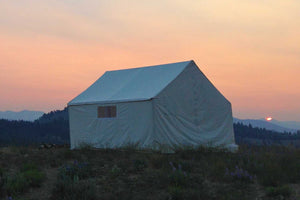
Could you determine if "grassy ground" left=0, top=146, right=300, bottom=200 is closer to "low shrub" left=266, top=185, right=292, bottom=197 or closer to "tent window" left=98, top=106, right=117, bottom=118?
"low shrub" left=266, top=185, right=292, bottom=197

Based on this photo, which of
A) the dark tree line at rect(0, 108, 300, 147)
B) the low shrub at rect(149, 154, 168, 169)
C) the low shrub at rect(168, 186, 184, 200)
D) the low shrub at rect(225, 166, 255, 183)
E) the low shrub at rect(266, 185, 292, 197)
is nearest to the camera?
the low shrub at rect(168, 186, 184, 200)

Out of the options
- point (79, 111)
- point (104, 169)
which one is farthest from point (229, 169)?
point (79, 111)

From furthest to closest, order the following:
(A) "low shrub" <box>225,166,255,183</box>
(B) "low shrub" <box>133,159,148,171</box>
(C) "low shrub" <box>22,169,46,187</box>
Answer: (B) "low shrub" <box>133,159,148,171</box>
(A) "low shrub" <box>225,166,255,183</box>
(C) "low shrub" <box>22,169,46,187</box>

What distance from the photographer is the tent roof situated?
14.8 metres

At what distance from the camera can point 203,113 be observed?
15.8 m

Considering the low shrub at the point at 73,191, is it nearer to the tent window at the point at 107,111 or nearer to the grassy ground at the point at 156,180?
the grassy ground at the point at 156,180

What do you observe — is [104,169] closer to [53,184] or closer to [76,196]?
[53,184]

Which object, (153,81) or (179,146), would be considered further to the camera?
(153,81)

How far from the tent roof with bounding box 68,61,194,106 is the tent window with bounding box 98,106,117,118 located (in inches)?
10.9

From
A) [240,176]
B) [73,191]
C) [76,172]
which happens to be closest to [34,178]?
[76,172]

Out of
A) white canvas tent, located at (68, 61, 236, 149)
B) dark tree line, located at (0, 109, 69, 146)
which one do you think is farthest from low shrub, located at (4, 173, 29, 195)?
dark tree line, located at (0, 109, 69, 146)

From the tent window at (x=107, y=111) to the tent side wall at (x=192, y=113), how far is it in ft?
6.66

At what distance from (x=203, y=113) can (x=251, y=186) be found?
8561 millimetres

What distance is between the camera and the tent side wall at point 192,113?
14.0m
